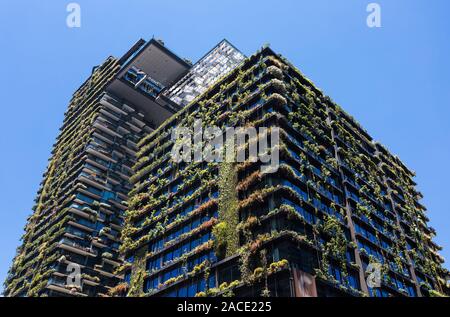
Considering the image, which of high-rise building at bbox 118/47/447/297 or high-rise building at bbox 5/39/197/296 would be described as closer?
high-rise building at bbox 118/47/447/297

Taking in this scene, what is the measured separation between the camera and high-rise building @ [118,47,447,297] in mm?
38656

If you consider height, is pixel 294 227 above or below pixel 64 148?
below

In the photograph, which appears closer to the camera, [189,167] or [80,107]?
[189,167]

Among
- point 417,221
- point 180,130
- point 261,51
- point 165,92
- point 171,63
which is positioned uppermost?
point 171,63

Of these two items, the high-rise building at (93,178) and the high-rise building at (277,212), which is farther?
the high-rise building at (93,178)

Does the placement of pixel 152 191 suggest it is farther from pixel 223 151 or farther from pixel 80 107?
pixel 80 107

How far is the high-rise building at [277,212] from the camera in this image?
127 feet

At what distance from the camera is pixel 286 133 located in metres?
47.1

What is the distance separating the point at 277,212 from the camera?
38969 mm

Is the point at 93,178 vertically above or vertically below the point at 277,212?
above

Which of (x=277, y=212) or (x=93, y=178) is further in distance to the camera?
(x=93, y=178)

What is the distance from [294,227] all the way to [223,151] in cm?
1522

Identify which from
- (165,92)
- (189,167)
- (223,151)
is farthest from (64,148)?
(223,151)
